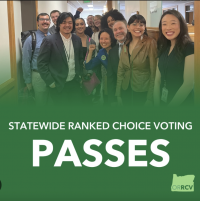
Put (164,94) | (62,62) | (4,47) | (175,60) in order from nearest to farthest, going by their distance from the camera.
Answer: (175,60) < (164,94) < (4,47) < (62,62)

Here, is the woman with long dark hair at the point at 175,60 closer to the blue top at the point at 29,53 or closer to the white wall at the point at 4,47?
the white wall at the point at 4,47

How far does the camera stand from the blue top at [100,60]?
2.80m

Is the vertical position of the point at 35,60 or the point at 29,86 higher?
the point at 35,60

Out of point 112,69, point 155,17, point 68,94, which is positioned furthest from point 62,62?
point 155,17

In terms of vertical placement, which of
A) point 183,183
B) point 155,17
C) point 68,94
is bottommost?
point 183,183

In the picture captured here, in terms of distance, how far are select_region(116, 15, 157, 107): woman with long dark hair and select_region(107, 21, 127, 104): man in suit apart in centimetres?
13

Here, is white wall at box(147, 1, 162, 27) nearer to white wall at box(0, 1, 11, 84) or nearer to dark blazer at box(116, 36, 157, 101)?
dark blazer at box(116, 36, 157, 101)

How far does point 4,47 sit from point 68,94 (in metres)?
0.89

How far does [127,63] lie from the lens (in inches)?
92.4

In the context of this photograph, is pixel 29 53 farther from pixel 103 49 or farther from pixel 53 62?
pixel 103 49

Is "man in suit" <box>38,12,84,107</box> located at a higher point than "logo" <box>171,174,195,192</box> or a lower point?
higher

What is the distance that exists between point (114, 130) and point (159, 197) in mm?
377

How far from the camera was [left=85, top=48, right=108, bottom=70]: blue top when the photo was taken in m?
2.80

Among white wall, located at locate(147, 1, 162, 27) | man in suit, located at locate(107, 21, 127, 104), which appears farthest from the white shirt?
white wall, located at locate(147, 1, 162, 27)
